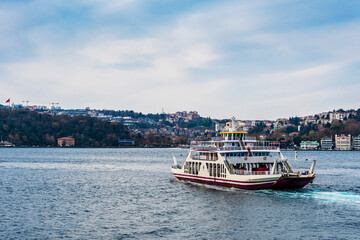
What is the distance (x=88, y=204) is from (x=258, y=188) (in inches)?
670

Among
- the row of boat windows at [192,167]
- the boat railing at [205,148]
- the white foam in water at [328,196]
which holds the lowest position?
the white foam in water at [328,196]

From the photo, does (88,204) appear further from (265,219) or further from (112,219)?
(265,219)

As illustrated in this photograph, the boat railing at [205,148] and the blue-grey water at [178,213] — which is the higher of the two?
the boat railing at [205,148]

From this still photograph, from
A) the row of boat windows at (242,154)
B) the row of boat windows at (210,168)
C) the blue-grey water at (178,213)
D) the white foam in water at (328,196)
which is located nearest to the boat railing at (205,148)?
the row of boat windows at (242,154)

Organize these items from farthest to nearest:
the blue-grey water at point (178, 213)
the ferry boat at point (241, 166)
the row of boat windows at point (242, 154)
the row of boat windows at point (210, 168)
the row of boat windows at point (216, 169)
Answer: the row of boat windows at point (242, 154) < the row of boat windows at point (210, 168) < the row of boat windows at point (216, 169) < the ferry boat at point (241, 166) < the blue-grey water at point (178, 213)

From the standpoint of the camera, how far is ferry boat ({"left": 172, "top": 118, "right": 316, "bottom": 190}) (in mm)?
44375

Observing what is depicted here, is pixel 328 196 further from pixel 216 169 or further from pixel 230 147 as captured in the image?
pixel 216 169

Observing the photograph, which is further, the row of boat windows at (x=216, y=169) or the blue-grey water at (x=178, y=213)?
the row of boat windows at (x=216, y=169)

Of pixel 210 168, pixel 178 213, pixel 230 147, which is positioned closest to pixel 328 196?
pixel 230 147

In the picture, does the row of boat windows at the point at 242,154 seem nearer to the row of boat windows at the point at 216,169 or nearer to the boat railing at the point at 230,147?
the boat railing at the point at 230,147

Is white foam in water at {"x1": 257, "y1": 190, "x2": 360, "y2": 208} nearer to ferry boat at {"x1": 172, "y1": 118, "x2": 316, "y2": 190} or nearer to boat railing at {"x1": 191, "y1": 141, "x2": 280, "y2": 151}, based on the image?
ferry boat at {"x1": 172, "y1": 118, "x2": 316, "y2": 190}

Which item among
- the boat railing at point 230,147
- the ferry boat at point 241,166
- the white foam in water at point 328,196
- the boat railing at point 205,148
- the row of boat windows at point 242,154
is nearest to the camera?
the white foam in water at point 328,196

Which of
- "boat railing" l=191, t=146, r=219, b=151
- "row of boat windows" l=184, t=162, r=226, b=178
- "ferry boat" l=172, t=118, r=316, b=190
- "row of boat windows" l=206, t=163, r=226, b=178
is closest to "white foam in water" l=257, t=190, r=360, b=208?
"ferry boat" l=172, t=118, r=316, b=190

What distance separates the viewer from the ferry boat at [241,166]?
146ft
